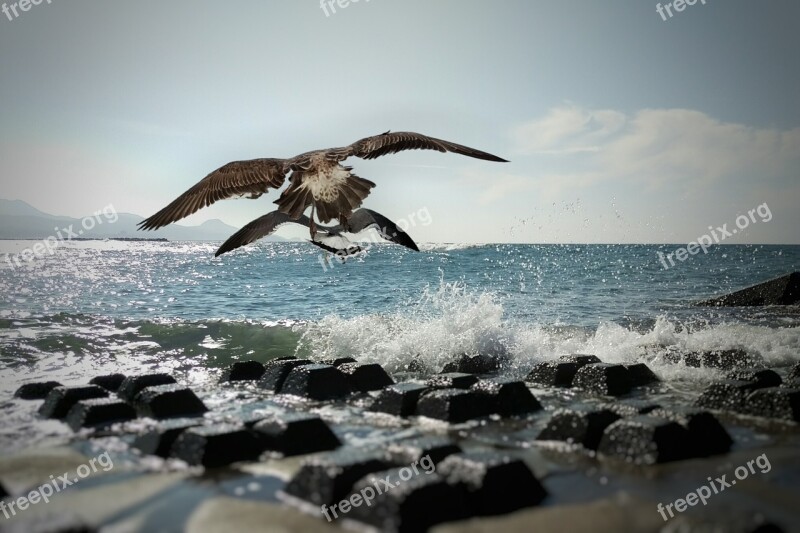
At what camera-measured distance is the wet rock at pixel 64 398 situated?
6.05 m

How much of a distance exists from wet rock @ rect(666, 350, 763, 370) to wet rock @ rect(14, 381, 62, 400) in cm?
816

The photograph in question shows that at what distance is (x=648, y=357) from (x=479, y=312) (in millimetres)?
2955

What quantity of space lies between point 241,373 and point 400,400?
3.12m

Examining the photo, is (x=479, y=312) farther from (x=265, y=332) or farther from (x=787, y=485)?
(x=787, y=485)

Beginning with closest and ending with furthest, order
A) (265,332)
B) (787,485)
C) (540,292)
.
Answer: (787,485), (265,332), (540,292)

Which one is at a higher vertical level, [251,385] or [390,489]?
[390,489]

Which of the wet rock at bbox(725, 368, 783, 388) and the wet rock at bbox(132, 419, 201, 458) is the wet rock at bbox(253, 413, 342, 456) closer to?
the wet rock at bbox(132, 419, 201, 458)

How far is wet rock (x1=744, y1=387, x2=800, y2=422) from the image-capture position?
5406 millimetres

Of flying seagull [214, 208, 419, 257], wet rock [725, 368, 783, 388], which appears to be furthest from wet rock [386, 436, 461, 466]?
wet rock [725, 368, 783, 388]

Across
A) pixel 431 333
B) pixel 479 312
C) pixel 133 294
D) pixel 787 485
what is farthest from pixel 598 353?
pixel 133 294

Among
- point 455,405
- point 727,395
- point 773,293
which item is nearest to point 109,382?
point 455,405

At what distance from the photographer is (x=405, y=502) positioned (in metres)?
3.13

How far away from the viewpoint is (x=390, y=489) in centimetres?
329

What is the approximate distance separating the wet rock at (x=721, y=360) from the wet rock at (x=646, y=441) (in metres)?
4.36
